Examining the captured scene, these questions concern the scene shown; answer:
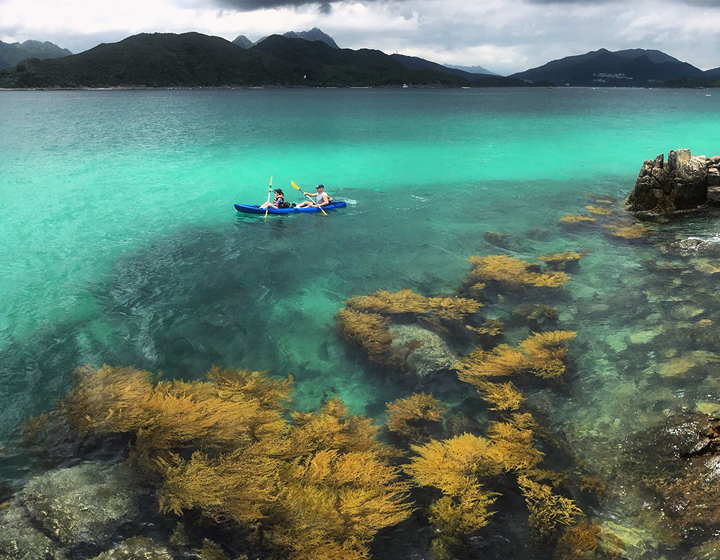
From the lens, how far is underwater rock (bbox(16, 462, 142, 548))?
5.90 metres

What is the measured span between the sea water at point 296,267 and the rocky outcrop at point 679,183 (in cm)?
185

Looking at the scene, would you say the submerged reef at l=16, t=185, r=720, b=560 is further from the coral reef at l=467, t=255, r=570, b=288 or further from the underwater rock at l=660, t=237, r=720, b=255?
the underwater rock at l=660, t=237, r=720, b=255

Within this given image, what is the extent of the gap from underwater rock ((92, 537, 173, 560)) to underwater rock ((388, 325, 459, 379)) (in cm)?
616

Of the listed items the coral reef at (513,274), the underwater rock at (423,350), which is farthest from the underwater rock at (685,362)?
the underwater rock at (423,350)

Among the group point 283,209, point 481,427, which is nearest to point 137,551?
point 481,427

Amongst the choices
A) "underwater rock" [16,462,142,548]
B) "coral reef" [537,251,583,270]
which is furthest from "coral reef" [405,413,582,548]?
"coral reef" [537,251,583,270]

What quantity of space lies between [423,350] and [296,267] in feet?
25.1

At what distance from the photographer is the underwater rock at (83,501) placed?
19.4ft

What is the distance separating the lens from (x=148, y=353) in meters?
11.1

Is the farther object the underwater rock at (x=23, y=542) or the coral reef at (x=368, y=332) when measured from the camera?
the coral reef at (x=368, y=332)

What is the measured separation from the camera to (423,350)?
10641 mm

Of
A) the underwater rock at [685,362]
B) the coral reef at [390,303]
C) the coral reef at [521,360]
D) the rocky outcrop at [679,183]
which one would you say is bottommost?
the coral reef at [521,360]

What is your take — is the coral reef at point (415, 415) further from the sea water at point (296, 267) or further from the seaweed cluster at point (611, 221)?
the seaweed cluster at point (611, 221)

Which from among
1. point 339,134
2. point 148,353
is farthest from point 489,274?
point 339,134
